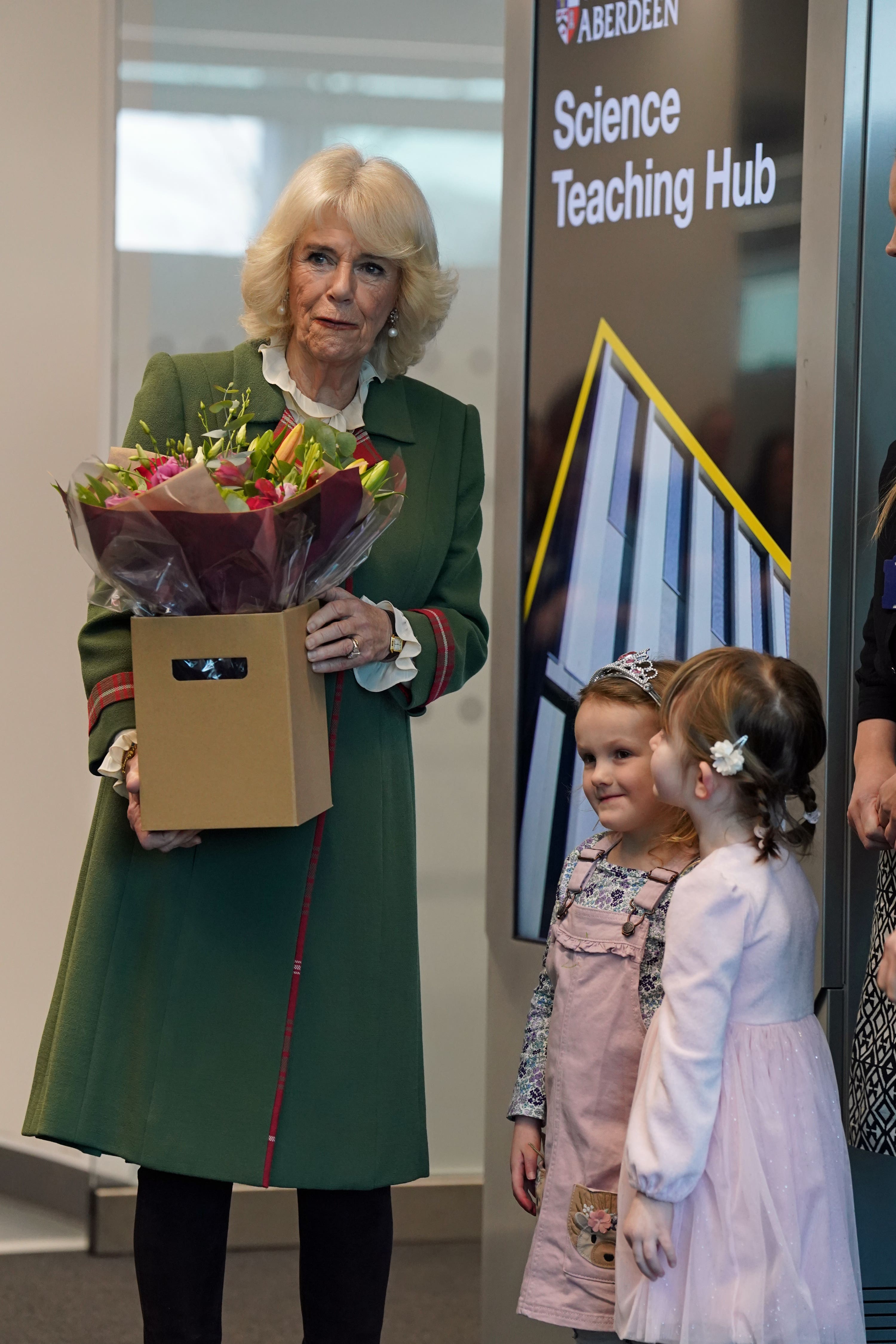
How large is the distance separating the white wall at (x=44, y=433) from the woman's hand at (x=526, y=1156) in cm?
178

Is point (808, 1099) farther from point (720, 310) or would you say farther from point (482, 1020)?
point (482, 1020)

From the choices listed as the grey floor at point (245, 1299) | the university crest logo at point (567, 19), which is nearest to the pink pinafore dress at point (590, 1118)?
the grey floor at point (245, 1299)

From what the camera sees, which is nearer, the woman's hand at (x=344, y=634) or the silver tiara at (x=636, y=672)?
the woman's hand at (x=344, y=634)

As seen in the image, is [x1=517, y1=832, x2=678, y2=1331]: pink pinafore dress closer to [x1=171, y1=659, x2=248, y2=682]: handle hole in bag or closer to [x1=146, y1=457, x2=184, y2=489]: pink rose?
[x1=171, y1=659, x2=248, y2=682]: handle hole in bag

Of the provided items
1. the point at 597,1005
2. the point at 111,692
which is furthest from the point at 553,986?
the point at 111,692

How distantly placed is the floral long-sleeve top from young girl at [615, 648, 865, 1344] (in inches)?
4.5

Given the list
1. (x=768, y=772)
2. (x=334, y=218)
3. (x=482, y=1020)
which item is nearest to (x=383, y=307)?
(x=334, y=218)

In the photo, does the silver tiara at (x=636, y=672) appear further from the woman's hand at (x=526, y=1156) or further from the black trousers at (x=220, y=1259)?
the black trousers at (x=220, y=1259)

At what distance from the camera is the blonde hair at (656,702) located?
1748 mm

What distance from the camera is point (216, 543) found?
1464 mm

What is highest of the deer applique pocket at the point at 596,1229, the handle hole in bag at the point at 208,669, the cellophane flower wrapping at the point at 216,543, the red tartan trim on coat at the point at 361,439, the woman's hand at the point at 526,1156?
the red tartan trim on coat at the point at 361,439

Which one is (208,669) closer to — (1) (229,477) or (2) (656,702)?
(1) (229,477)

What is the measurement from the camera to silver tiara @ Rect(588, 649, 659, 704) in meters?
1.75

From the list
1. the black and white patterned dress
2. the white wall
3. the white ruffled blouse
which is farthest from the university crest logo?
the black and white patterned dress
